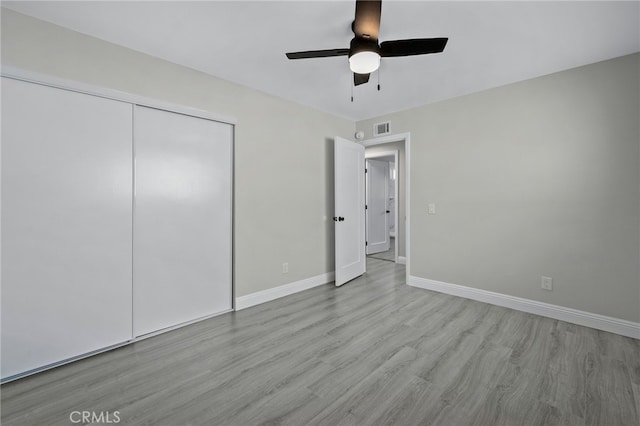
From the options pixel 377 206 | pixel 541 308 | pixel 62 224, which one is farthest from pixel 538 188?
pixel 62 224

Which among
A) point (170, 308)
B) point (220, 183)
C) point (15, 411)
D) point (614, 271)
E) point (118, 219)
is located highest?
point (220, 183)

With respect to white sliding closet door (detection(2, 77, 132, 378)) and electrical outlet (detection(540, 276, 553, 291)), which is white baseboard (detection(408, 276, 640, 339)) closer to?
electrical outlet (detection(540, 276, 553, 291))

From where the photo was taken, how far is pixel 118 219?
7.82 feet

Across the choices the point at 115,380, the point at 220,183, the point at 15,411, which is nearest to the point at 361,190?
the point at 220,183

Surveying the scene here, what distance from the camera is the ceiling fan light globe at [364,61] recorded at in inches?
75.4

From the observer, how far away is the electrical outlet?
297 cm

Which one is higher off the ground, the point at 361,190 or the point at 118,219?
the point at 361,190

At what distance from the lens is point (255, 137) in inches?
131

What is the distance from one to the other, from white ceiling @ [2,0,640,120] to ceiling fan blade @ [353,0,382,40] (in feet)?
0.77

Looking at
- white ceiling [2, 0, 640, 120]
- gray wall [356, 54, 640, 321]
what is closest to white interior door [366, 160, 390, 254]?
gray wall [356, 54, 640, 321]

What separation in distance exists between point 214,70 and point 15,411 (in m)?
2.95

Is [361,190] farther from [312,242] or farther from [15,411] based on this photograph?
[15,411]

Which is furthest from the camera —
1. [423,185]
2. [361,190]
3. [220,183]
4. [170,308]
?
[361,190]

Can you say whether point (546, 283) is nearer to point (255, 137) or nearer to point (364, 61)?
point (364, 61)
